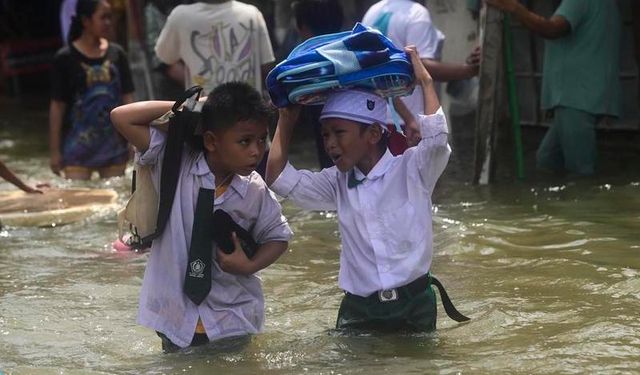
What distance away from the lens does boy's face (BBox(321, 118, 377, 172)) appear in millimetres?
4699

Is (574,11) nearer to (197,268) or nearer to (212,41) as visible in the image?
(212,41)

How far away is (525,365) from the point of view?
15.3 feet

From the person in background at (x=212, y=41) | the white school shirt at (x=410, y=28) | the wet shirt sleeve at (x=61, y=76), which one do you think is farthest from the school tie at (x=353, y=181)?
the wet shirt sleeve at (x=61, y=76)

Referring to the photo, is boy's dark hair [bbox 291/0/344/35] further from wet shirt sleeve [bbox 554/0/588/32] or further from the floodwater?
wet shirt sleeve [bbox 554/0/588/32]

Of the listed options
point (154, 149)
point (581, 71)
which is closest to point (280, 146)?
point (154, 149)

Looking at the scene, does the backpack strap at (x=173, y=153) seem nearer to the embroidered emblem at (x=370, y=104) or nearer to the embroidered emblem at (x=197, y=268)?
the embroidered emblem at (x=197, y=268)

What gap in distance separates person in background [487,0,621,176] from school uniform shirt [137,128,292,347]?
14.1 ft

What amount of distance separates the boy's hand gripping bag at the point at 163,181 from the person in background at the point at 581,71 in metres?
4.41

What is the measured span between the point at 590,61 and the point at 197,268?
4.92 metres

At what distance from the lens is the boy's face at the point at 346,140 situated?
15.4ft

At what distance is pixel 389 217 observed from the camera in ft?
15.5

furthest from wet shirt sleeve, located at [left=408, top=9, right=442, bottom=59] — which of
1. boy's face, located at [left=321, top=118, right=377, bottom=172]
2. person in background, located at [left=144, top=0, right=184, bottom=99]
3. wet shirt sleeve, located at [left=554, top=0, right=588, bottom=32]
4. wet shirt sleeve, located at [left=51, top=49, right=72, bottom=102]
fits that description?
person in background, located at [left=144, top=0, right=184, bottom=99]

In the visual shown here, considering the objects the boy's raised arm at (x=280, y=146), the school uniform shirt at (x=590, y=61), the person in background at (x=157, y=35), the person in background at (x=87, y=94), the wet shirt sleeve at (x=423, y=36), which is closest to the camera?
the boy's raised arm at (x=280, y=146)

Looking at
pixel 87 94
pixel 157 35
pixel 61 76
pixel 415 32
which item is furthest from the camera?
pixel 157 35
